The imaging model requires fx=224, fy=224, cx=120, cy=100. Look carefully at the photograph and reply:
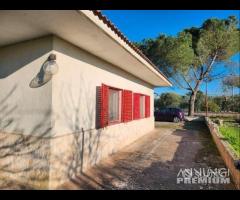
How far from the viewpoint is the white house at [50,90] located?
4223 millimetres

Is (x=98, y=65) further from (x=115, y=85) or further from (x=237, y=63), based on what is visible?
(x=237, y=63)

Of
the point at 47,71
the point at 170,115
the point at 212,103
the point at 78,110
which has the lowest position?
the point at 170,115

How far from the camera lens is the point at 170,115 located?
844 inches

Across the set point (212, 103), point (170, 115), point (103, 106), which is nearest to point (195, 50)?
point (170, 115)

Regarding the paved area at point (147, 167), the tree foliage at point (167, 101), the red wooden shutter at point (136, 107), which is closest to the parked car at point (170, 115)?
the red wooden shutter at point (136, 107)

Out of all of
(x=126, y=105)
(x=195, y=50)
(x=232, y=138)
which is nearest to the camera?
(x=126, y=105)

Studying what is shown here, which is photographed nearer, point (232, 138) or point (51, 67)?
point (51, 67)

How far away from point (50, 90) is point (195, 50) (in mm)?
23807

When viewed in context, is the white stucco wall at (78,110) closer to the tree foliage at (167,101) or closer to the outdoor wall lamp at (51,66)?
the outdoor wall lamp at (51,66)

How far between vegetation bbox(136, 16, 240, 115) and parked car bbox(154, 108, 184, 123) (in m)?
4.44

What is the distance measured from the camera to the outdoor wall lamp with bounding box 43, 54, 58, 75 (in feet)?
15.1

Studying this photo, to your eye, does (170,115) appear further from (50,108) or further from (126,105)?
(50,108)

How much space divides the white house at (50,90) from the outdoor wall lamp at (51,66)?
0.02 m
